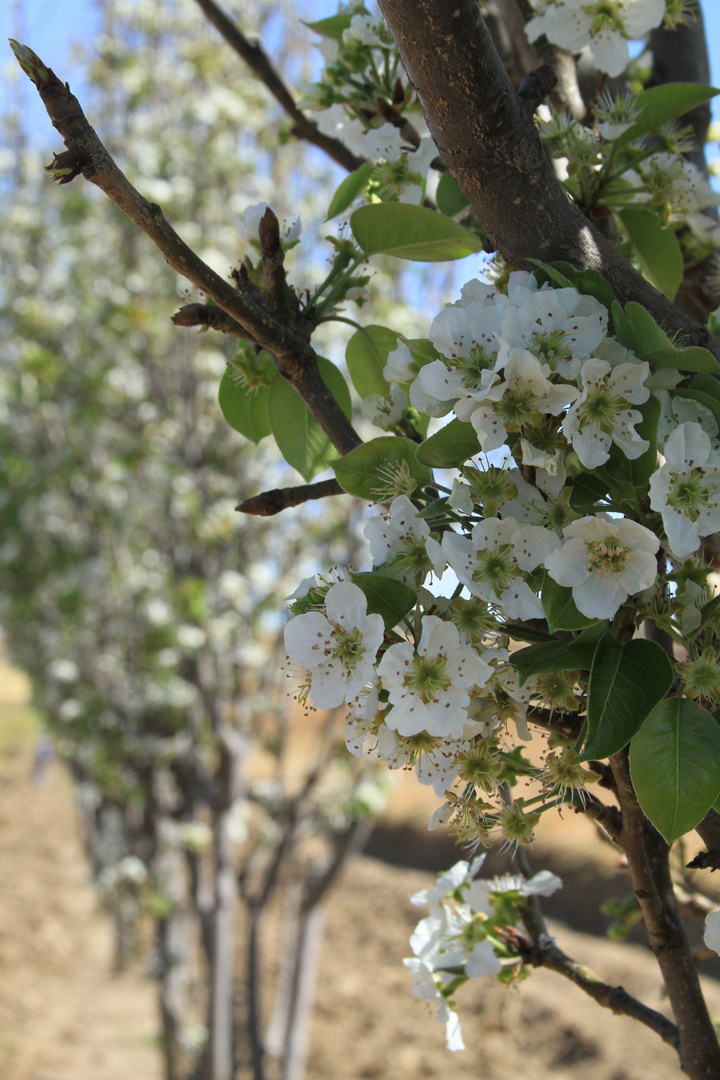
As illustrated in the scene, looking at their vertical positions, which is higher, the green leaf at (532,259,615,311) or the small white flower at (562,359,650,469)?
the green leaf at (532,259,615,311)

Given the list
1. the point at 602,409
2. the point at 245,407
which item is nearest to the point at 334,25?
the point at 245,407

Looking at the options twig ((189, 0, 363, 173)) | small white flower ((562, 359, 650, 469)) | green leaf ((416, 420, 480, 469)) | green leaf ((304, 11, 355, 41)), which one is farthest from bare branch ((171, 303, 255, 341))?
twig ((189, 0, 363, 173))

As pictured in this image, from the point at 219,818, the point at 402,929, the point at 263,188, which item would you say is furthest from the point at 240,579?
the point at 402,929

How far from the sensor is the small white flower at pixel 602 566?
23.1 inches

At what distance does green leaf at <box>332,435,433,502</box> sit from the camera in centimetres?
72

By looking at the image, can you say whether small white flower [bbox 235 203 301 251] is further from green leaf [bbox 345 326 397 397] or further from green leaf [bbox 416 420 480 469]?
green leaf [bbox 416 420 480 469]

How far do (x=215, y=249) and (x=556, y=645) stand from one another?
423cm

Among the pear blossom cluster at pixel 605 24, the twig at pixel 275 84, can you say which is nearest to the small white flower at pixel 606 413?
the pear blossom cluster at pixel 605 24

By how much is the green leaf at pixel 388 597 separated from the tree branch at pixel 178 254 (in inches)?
10.1

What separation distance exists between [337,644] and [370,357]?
446 millimetres

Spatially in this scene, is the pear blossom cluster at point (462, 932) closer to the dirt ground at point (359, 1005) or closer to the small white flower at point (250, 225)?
the small white flower at point (250, 225)

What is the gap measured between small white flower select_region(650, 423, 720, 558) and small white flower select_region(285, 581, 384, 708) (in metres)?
0.21

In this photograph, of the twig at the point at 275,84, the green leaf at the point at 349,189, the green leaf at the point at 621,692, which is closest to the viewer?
the green leaf at the point at 621,692

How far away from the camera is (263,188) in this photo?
460 cm
